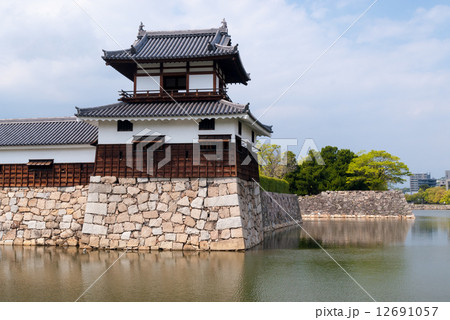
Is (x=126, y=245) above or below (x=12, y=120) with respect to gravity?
below

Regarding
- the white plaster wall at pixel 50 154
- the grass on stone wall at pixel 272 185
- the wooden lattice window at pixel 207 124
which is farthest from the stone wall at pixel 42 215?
the grass on stone wall at pixel 272 185

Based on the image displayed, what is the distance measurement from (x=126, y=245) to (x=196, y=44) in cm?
844

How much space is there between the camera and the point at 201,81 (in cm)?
1594

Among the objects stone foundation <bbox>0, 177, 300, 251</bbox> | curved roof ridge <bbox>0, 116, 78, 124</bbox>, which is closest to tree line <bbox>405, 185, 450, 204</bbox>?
stone foundation <bbox>0, 177, 300, 251</bbox>

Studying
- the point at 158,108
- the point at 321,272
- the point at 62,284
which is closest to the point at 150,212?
the point at 158,108

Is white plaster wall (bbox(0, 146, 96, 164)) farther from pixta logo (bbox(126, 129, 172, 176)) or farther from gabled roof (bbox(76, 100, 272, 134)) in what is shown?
pixta logo (bbox(126, 129, 172, 176))

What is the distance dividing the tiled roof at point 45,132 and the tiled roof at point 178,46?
11.6 feet

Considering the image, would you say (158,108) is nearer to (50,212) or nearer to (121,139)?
(121,139)

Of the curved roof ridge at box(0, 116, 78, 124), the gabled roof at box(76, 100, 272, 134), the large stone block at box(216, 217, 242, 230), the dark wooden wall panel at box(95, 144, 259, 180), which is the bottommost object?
the large stone block at box(216, 217, 242, 230)

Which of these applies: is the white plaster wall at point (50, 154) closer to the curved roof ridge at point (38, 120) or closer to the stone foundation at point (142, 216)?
the stone foundation at point (142, 216)

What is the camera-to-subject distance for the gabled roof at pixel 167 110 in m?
14.4

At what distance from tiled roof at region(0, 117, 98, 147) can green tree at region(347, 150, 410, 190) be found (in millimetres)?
31897

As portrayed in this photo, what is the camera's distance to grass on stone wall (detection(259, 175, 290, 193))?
87.0 ft

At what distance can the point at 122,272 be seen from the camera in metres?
10.5
